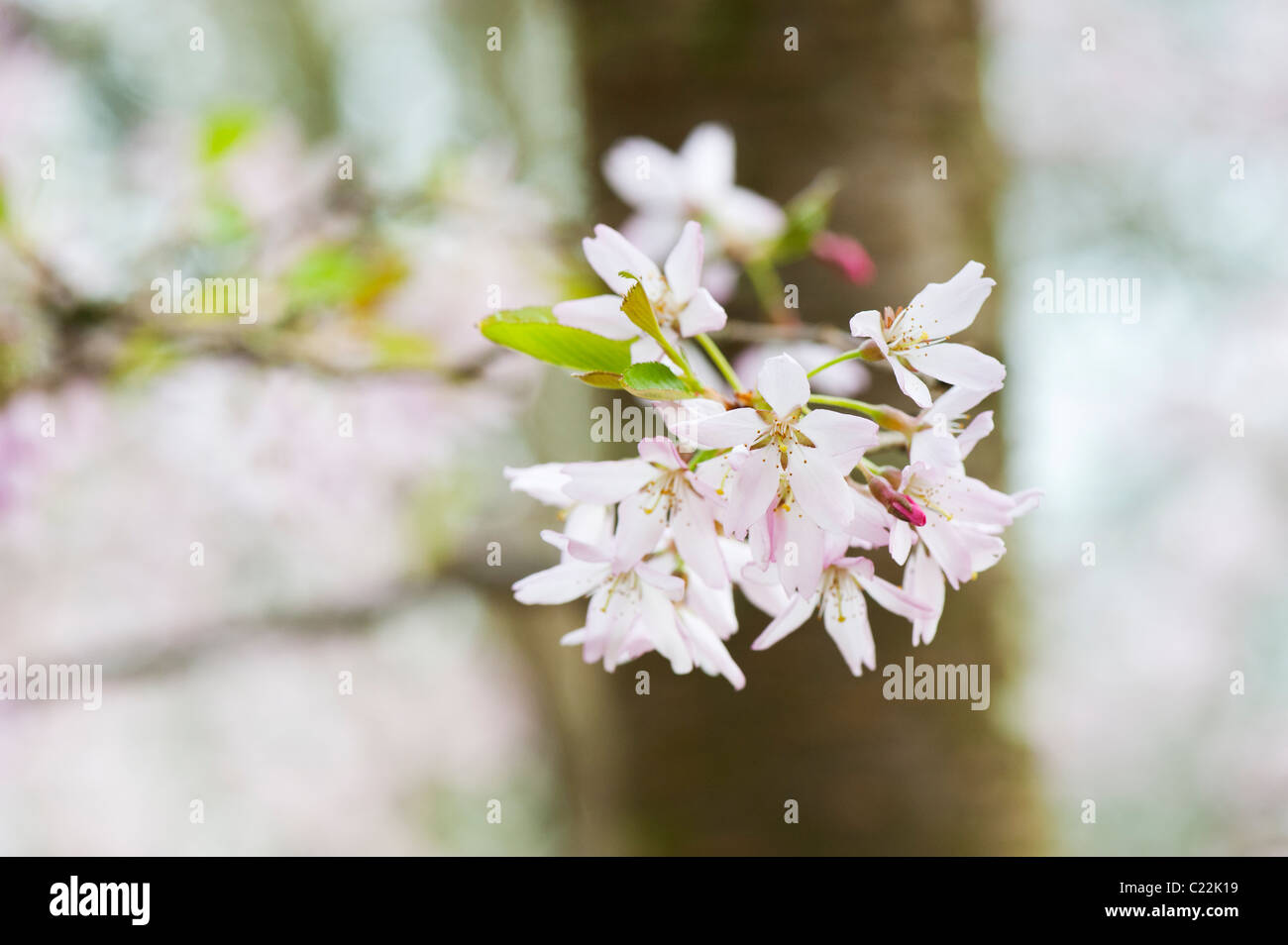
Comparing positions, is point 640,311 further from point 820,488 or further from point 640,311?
point 820,488

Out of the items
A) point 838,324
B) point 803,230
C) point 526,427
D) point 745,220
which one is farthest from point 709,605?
point 526,427

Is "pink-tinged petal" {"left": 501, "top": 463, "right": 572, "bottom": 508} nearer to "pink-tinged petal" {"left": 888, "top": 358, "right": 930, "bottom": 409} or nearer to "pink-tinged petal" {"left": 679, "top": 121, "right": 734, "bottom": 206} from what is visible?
"pink-tinged petal" {"left": 888, "top": 358, "right": 930, "bottom": 409}

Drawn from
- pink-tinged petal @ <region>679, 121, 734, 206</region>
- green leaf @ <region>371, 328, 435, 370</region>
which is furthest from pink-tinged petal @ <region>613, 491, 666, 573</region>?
green leaf @ <region>371, 328, 435, 370</region>

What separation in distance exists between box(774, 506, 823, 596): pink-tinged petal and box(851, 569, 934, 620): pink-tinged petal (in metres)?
0.05

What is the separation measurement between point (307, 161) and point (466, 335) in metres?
0.46

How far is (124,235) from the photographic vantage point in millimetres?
1222

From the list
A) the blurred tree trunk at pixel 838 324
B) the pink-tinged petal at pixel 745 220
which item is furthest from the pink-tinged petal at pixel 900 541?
the blurred tree trunk at pixel 838 324

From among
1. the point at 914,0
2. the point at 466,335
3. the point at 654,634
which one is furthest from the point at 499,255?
the point at 654,634

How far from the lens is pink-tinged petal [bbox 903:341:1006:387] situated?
1.42 ft

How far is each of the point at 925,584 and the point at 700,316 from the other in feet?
0.57

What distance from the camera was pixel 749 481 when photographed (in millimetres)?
396

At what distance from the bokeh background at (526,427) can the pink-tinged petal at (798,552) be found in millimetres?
459

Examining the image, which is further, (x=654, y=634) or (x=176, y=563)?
(x=176, y=563)
